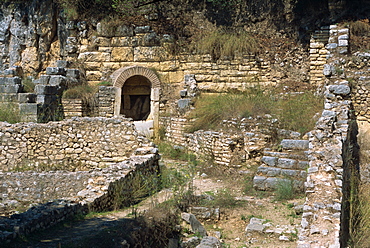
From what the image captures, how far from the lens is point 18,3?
19000 mm

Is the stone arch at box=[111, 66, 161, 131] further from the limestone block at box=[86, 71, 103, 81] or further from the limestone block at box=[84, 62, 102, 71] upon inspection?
the limestone block at box=[84, 62, 102, 71]

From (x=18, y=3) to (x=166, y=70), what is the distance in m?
7.65

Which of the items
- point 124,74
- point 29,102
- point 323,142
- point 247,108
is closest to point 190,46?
point 124,74

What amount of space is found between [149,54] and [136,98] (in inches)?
73.6

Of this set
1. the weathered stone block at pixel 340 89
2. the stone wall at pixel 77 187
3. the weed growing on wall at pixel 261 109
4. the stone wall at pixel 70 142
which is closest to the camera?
the stone wall at pixel 77 187

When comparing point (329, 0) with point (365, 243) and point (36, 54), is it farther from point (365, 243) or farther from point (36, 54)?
point (36, 54)

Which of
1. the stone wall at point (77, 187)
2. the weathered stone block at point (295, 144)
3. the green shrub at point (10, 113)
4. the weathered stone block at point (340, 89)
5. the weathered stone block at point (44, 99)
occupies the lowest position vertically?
the stone wall at point (77, 187)

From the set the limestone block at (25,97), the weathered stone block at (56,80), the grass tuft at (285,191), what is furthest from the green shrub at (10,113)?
the grass tuft at (285,191)

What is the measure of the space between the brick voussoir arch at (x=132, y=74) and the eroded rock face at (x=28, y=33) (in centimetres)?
426

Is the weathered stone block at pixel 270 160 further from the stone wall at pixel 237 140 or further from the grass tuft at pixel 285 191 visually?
the stone wall at pixel 237 140

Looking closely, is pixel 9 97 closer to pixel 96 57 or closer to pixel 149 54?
pixel 96 57

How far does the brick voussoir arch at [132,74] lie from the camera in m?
15.5

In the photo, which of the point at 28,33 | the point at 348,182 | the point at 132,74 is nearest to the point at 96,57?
the point at 132,74

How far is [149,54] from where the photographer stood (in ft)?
52.2
